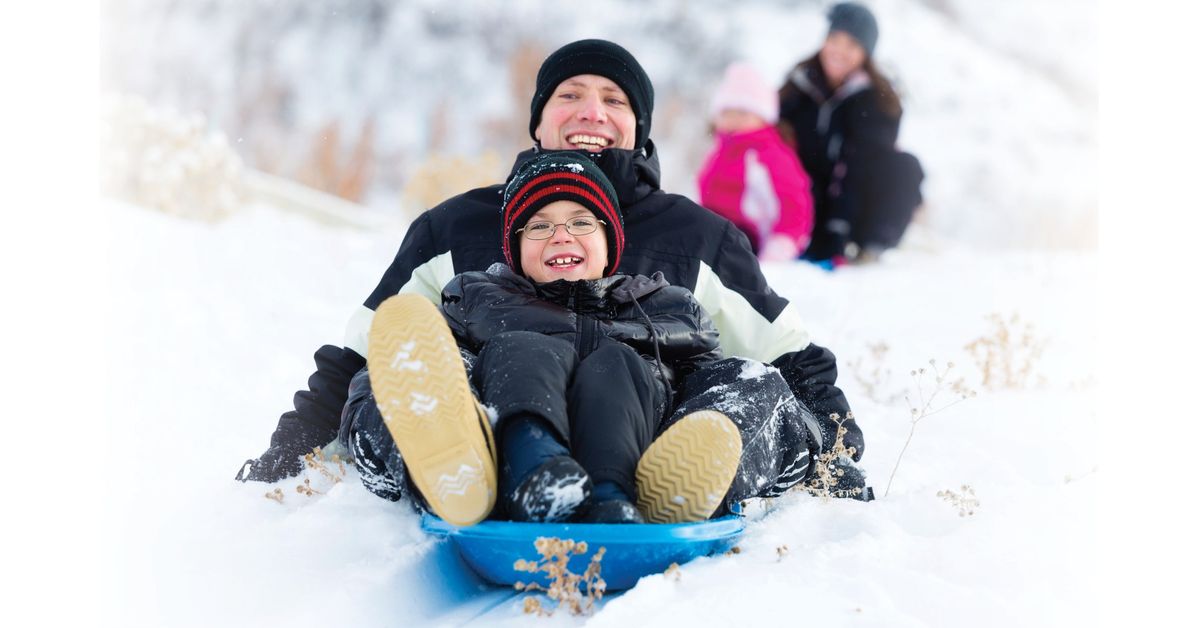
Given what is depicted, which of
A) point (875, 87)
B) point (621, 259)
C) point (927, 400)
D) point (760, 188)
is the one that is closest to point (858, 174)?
point (875, 87)

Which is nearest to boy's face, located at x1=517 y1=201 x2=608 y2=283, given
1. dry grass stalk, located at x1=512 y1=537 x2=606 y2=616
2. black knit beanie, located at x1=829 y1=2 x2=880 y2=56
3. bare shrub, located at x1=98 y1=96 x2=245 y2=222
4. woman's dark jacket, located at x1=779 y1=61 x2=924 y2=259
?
dry grass stalk, located at x1=512 y1=537 x2=606 y2=616

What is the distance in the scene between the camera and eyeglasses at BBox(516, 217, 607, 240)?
2219 mm

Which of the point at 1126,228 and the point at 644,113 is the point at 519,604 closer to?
the point at 644,113

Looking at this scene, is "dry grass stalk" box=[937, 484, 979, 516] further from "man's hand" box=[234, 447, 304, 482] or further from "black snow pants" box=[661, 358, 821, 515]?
"man's hand" box=[234, 447, 304, 482]

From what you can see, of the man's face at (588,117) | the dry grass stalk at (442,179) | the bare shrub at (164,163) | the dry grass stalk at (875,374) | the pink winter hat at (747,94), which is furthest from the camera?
the dry grass stalk at (442,179)

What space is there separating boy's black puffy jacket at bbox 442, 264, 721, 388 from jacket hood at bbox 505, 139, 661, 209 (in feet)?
1.13

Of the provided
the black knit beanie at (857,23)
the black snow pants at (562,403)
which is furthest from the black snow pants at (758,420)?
the black knit beanie at (857,23)

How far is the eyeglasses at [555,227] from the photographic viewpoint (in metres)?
2.22

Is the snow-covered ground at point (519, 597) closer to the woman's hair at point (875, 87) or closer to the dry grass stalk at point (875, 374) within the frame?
the dry grass stalk at point (875, 374)

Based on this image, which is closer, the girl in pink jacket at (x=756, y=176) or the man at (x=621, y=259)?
the man at (x=621, y=259)

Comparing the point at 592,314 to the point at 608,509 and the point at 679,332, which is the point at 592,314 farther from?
the point at 608,509

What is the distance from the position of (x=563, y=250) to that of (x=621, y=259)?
29cm

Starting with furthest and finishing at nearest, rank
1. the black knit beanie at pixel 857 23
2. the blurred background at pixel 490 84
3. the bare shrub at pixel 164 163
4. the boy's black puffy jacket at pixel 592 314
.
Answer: the blurred background at pixel 490 84 < the bare shrub at pixel 164 163 < the black knit beanie at pixel 857 23 < the boy's black puffy jacket at pixel 592 314

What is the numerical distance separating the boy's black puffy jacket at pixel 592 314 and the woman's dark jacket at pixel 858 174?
3434 mm
